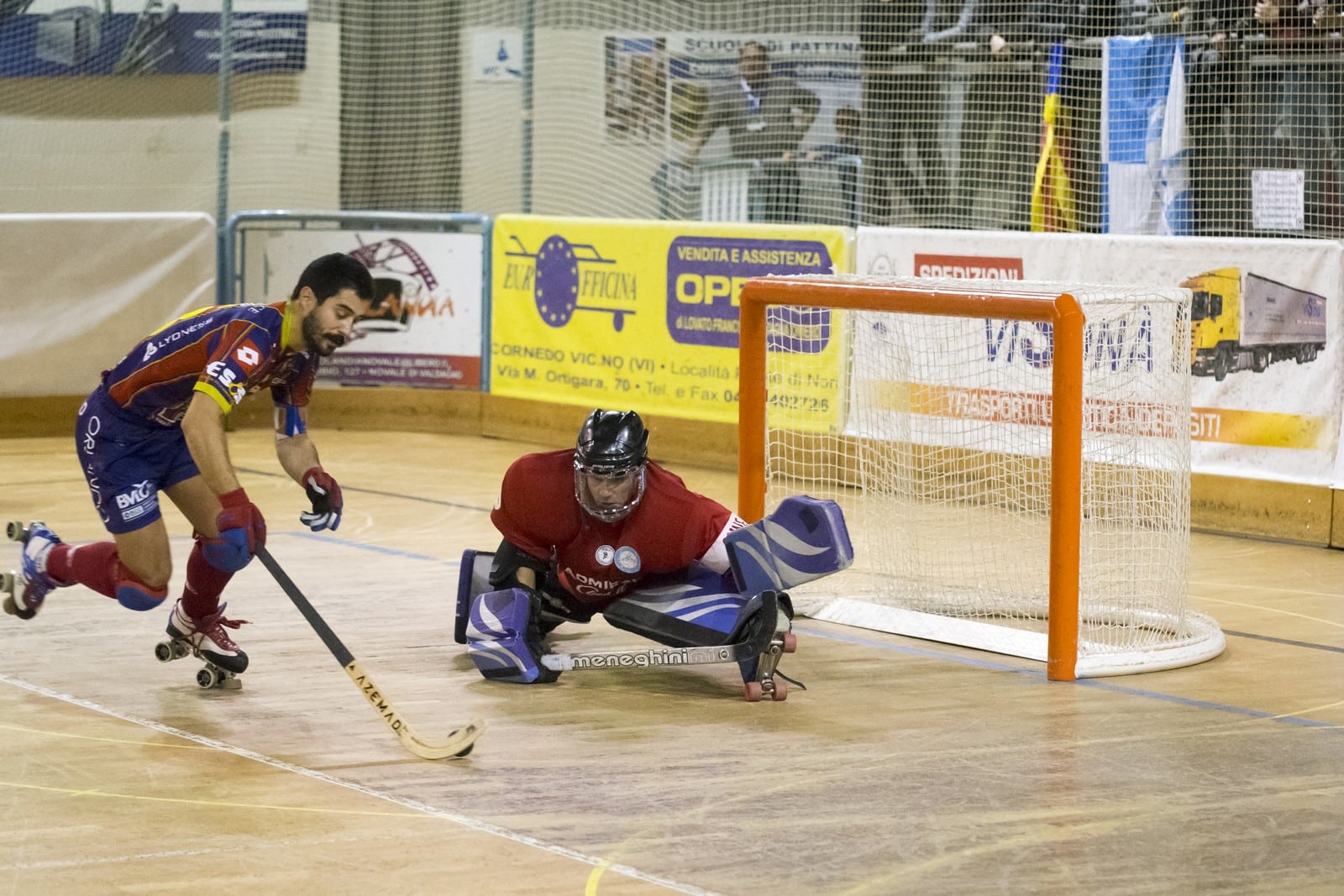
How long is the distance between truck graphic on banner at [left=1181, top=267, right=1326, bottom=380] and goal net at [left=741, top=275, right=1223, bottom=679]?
977mm

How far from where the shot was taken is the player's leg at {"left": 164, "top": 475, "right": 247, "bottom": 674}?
5773 mm

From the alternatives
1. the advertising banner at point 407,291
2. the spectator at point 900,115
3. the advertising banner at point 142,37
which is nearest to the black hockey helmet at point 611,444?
the spectator at point 900,115

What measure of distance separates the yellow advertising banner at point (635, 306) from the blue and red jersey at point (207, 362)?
4886 millimetres

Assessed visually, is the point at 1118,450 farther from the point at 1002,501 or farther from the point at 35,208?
the point at 35,208

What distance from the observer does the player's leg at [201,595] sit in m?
5.77

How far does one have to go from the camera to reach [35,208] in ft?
48.0

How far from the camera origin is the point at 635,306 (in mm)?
11578

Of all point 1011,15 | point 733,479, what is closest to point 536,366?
point 733,479

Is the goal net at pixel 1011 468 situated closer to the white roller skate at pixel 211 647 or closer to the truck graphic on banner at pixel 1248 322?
the truck graphic on banner at pixel 1248 322

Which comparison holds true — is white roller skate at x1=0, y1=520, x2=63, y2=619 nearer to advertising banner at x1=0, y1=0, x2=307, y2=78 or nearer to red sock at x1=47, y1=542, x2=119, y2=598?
red sock at x1=47, y1=542, x2=119, y2=598

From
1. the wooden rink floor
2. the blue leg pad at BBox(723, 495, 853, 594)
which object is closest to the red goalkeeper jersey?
the blue leg pad at BBox(723, 495, 853, 594)

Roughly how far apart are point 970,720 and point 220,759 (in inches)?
88.4

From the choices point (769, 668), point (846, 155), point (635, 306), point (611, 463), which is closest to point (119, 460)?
point (611, 463)

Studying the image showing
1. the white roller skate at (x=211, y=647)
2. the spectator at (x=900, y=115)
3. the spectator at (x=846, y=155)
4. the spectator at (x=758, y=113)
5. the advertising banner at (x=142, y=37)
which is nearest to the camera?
the white roller skate at (x=211, y=647)
